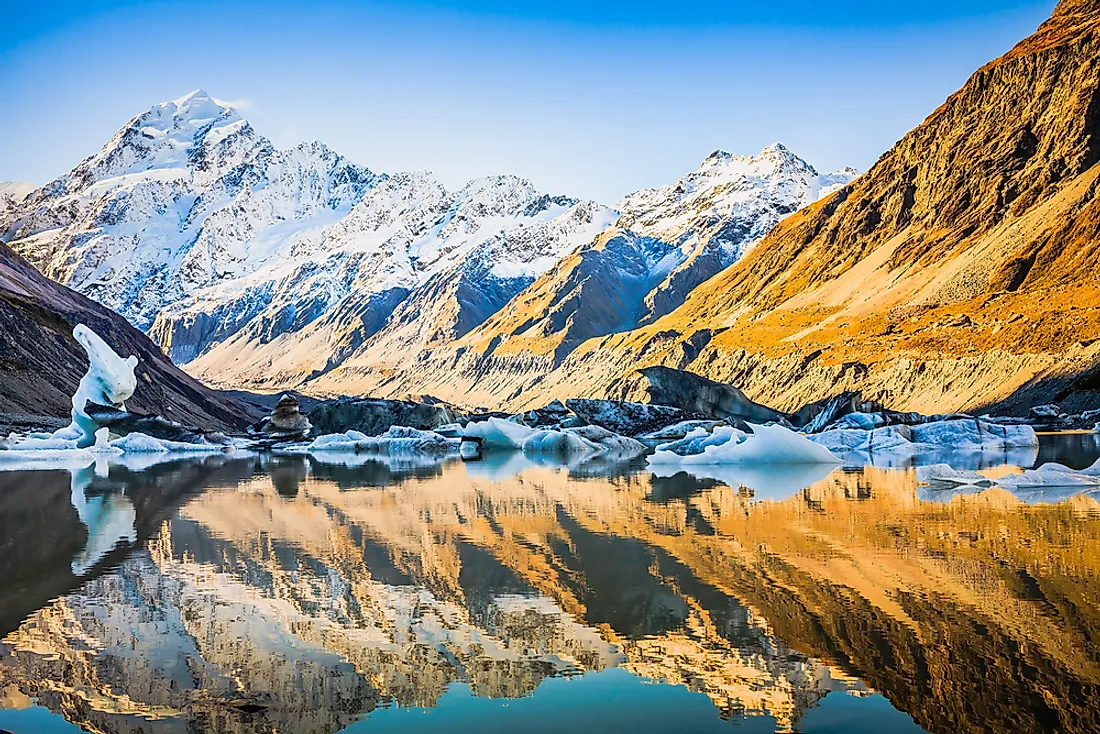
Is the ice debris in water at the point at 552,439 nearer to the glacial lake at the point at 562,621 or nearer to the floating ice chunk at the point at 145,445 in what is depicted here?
the floating ice chunk at the point at 145,445

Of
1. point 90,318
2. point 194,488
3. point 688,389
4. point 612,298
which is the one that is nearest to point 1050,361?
point 688,389

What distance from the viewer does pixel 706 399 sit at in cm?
6712

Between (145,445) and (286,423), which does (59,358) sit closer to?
(286,423)

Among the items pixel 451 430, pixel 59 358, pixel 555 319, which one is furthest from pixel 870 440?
pixel 555 319

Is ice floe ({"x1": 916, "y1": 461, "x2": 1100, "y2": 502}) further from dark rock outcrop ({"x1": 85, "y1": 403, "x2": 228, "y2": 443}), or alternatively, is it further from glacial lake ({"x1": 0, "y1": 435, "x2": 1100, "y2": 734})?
dark rock outcrop ({"x1": 85, "y1": 403, "x2": 228, "y2": 443})

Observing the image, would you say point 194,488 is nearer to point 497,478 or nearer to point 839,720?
point 497,478

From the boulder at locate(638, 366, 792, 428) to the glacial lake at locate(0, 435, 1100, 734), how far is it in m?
50.5

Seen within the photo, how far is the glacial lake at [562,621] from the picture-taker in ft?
18.3

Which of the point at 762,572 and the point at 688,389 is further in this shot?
the point at 688,389

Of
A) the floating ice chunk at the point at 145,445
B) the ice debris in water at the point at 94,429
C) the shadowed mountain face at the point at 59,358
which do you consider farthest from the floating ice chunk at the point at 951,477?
the shadowed mountain face at the point at 59,358

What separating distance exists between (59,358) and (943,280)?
71.2 meters

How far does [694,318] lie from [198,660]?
396 feet

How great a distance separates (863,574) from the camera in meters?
9.42

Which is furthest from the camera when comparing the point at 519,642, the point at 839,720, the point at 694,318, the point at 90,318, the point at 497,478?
the point at 694,318
